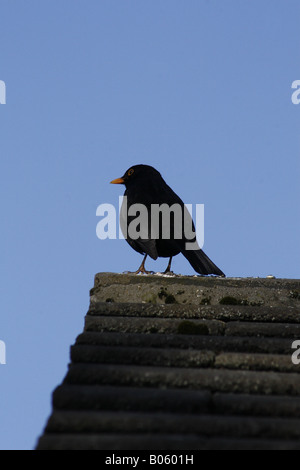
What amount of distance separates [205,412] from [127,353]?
47 centimetres

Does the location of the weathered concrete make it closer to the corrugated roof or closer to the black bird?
the corrugated roof

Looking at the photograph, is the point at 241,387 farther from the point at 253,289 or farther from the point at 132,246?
the point at 132,246

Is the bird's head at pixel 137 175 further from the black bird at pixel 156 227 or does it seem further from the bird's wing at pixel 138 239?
the bird's wing at pixel 138 239

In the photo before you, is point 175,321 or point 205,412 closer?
point 205,412

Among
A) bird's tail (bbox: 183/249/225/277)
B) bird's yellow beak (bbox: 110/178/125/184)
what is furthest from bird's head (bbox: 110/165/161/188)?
bird's tail (bbox: 183/249/225/277)

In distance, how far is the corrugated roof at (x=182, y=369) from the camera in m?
2.02

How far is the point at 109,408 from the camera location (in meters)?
2.18

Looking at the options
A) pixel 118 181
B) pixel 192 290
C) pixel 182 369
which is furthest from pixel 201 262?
pixel 182 369

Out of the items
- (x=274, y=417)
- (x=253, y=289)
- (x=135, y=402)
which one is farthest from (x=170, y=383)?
(x=253, y=289)

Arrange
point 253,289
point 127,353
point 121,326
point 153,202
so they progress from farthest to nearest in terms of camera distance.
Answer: point 153,202 < point 253,289 < point 121,326 < point 127,353

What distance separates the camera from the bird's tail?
17.9 ft

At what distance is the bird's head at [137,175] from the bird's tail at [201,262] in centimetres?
113
